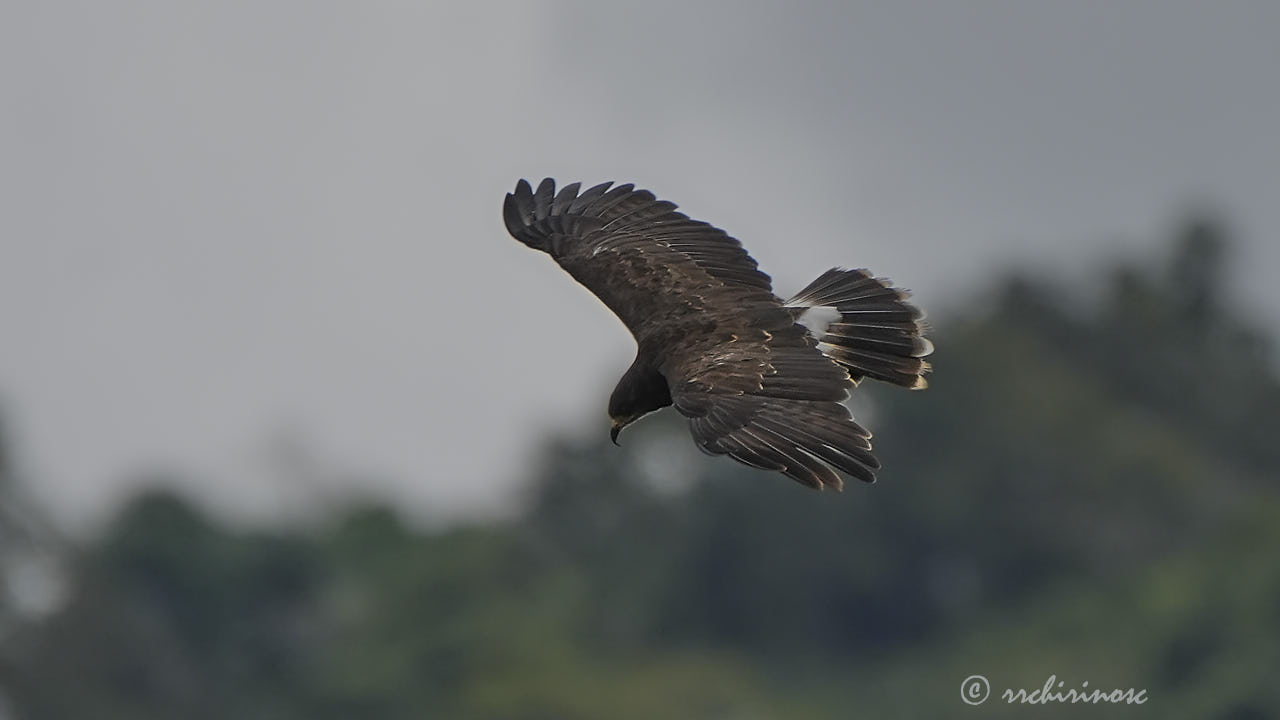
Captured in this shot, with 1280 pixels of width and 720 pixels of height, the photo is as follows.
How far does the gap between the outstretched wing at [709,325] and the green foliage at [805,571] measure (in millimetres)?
40945

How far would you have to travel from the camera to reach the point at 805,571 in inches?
2741

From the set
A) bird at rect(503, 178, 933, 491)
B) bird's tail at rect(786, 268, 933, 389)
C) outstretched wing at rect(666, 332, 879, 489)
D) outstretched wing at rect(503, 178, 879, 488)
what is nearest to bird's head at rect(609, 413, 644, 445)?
bird at rect(503, 178, 933, 491)

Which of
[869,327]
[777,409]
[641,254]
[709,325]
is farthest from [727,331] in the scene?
[641,254]

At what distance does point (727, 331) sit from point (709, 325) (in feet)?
0.65

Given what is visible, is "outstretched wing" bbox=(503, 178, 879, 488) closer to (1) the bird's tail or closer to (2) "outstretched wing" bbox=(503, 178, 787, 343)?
(2) "outstretched wing" bbox=(503, 178, 787, 343)

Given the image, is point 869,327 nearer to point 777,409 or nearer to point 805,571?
point 777,409

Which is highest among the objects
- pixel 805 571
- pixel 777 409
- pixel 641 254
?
pixel 805 571

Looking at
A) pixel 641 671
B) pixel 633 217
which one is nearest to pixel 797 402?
pixel 633 217

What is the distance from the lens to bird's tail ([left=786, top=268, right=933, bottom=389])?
15.4m

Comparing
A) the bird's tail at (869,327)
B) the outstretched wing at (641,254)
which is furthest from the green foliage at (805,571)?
the bird's tail at (869,327)

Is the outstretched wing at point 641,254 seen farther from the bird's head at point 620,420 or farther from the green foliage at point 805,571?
the green foliage at point 805,571

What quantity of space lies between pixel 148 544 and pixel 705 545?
13551 millimetres

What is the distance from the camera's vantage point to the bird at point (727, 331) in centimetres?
1349

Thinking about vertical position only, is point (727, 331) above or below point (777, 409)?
above
